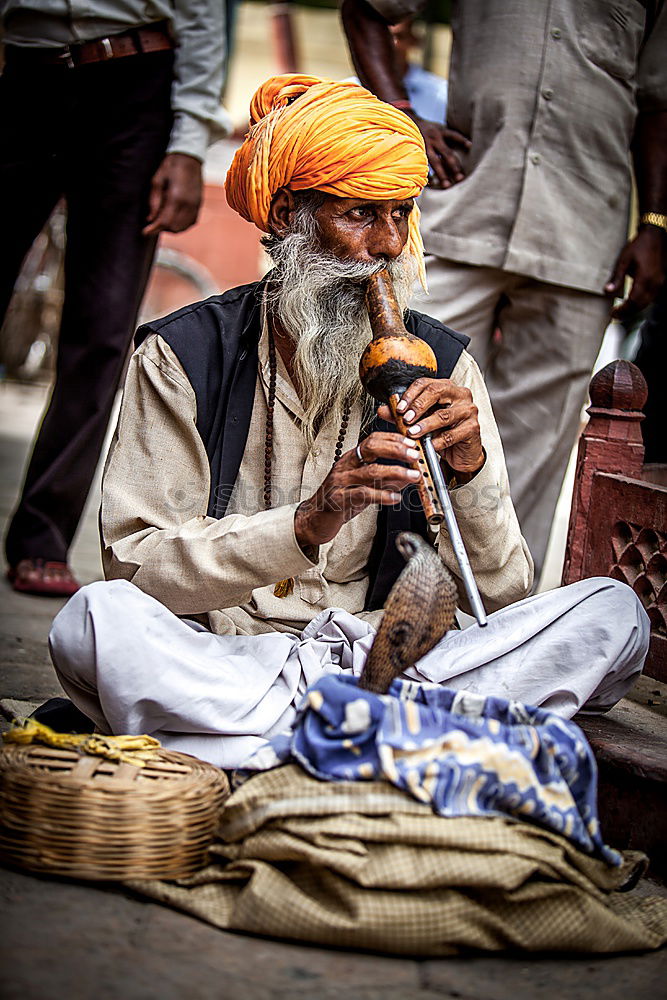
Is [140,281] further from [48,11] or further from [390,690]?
[390,690]

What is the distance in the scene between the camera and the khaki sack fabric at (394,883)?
1.70 meters

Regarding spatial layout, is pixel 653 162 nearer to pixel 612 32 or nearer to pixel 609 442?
pixel 612 32

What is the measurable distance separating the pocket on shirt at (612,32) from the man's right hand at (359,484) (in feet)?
5.89

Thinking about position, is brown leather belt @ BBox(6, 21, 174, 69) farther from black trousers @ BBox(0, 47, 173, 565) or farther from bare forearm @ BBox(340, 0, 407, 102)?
bare forearm @ BBox(340, 0, 407, 102)

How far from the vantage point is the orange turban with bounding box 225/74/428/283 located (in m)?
2.41

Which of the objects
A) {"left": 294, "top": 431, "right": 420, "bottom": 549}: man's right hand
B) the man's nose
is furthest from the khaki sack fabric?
the man's nose

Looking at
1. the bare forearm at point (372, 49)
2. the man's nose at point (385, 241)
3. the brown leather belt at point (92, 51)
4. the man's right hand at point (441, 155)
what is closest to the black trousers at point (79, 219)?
the brown leather belt at point (92, 51)

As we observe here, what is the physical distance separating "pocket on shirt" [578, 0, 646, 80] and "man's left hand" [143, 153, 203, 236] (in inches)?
49.6

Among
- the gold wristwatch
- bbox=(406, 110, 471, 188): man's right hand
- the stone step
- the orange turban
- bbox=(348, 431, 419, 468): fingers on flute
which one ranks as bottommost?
the stone step

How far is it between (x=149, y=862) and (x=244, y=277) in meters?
10.4

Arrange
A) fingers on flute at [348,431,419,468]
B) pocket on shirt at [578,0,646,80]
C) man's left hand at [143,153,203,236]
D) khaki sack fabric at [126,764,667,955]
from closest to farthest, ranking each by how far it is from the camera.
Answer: khaki sack fabric at [126,764,667,955]
fingers on flute at [348,431,419,468]
pocket on shirt at [578,0,646,80]
man's left hand at [143,153,203,236]

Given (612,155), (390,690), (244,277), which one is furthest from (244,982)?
(244,277)

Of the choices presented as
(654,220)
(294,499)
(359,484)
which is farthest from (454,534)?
(654,220)

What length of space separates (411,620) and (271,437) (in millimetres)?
684
